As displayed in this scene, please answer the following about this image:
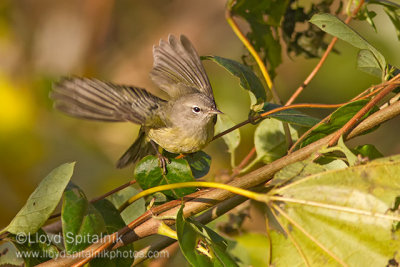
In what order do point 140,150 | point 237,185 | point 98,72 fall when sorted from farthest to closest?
point 98,72 < point 140,150 < point 237,185

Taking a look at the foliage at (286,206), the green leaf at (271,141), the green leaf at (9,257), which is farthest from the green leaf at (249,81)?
the green leaf at (9,257)

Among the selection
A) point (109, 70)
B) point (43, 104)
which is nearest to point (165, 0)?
point (109, 70)

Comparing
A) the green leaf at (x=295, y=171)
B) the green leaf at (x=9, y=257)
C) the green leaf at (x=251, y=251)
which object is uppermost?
the green leaf at (x=295, y=171)

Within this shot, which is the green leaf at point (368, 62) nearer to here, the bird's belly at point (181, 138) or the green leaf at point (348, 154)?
the green leaf at point (348, 154)

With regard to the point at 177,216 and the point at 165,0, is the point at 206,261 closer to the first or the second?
the point at 177,216

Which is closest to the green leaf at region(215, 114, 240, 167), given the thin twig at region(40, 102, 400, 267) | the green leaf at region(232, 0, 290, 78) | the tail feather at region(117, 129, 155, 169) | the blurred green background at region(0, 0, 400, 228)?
the green leaf at region(232, 0, 290, 78)

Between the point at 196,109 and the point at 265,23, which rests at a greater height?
the point at 265,23

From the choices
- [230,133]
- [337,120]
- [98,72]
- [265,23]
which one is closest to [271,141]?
[230,133]

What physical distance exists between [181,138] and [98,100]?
0.42m

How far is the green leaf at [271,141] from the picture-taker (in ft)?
5.29

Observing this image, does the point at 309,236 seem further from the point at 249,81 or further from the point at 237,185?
the point at 249,81

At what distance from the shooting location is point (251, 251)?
6.04 ft

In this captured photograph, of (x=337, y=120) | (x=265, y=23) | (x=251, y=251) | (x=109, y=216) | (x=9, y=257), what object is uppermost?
(x=265, y=23)

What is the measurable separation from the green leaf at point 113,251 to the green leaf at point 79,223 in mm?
73
